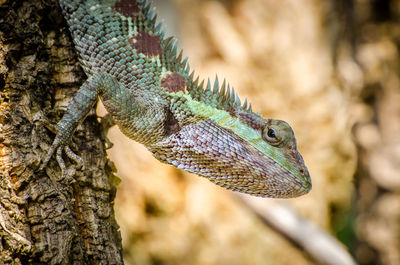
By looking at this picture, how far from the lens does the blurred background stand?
20.4ft

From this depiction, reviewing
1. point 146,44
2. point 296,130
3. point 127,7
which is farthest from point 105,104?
point 296,130

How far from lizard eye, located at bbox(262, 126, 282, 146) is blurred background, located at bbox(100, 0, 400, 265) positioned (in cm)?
331

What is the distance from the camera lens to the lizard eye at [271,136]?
334cm

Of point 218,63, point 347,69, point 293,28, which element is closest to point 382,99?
point 347,69

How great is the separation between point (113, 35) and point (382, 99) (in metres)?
4.65

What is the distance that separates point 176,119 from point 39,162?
1191 millimetres

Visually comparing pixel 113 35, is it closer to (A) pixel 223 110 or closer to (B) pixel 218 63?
(A) pixel 223 110

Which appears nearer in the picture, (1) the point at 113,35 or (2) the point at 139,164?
(1) the point at 113,35

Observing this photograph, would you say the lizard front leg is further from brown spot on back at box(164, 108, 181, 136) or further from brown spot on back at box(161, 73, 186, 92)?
brown spot on back at box(161, 73, 186, 92)

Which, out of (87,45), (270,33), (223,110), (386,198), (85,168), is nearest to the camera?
(85,168)

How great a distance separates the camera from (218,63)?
7320 mm

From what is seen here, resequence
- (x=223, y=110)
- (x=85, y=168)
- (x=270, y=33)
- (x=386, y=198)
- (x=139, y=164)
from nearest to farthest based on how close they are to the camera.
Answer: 1. (x=85, y=168)
2. (x=223, y=110)
3. (x=386, y=198)
4. (x=139, y=164)
5. (x=270, y=33)

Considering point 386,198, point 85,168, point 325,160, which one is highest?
point 325,160

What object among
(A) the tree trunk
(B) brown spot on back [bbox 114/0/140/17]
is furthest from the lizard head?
(B) brown spot on back [bbox 114/0/140/17]
